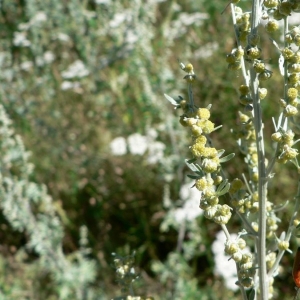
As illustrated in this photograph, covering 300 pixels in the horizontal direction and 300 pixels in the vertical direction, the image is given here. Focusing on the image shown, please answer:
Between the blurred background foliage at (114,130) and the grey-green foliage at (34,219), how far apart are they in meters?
0.21

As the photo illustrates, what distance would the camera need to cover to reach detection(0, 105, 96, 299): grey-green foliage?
2.73 metres

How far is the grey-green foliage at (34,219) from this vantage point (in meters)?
2.73

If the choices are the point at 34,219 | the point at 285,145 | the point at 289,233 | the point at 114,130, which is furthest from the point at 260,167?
the point at 114,130

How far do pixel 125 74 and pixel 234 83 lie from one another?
2.82 ft

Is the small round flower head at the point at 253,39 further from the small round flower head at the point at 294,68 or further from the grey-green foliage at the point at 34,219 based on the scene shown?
the grey-green foliage at the point at 34,219

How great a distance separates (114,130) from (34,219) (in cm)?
112

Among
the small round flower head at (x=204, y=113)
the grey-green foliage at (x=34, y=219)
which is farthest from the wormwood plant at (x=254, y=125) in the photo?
the grey-green foliage at (x=34, y=219)

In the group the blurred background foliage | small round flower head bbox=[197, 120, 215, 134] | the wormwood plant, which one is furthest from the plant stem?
the blurred background foliage

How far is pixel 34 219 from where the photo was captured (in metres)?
2.91

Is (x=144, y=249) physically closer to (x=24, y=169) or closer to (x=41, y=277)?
(x=41, y=277)

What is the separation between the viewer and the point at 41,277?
3453 mm

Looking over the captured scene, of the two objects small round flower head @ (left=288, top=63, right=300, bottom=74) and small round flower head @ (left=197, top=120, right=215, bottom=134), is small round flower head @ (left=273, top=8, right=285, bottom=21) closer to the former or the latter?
small round flower head @ (left=288, top=63, right=300, bottom=74)

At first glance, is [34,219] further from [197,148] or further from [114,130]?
[197,148]

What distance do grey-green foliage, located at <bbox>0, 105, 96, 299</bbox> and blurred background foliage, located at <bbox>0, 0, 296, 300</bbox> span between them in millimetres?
211
